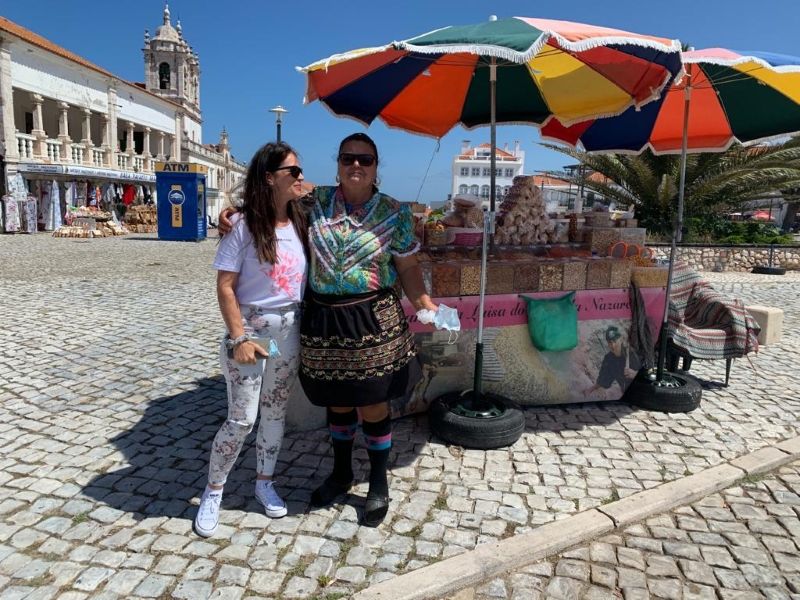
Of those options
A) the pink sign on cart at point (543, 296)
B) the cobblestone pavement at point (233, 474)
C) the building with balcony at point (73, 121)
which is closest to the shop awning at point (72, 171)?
the building with balcony at point (73, 121)

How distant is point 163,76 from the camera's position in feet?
194

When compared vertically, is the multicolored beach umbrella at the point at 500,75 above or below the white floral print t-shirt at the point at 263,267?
above

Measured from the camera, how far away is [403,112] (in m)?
4.96

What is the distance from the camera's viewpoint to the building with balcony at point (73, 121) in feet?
83.3

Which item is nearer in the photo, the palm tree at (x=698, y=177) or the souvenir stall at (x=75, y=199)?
the palm tree at (x=698, y=177)

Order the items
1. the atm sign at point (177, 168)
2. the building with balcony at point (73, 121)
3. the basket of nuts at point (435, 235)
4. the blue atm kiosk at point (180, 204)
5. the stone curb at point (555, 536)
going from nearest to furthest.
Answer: the stone curb at point (555, 536) → the basket of nuts at point (435, 235) → the blue atm kiosk at point (180, 204) → the atm sign at point (177, 168) → the building with balcony at point (73, 121)

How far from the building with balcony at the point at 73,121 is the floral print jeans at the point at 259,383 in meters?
27.7

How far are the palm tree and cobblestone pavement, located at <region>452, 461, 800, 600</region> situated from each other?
1309 centimetres

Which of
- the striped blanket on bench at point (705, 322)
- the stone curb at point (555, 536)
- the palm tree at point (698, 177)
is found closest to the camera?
the stone curb at point (555, 536)

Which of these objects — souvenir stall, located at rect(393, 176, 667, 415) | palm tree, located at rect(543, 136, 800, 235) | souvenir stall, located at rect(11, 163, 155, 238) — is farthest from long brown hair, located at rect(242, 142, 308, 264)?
souvenir stall, located at rect(11, 163, 155, 238)

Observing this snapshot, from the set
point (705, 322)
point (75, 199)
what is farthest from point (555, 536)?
point (75, 199)

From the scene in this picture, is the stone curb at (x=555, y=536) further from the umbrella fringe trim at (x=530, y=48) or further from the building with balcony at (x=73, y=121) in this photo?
the building with balcony at (x=73, y=121)

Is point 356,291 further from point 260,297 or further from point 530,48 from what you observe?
point 530,48

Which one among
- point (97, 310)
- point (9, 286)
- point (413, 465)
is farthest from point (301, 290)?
point (9, 286)
